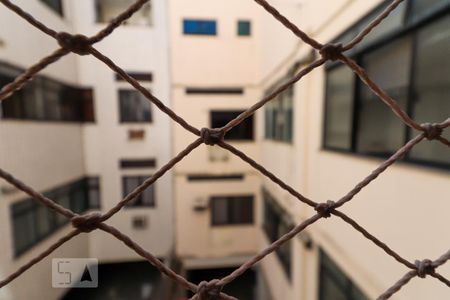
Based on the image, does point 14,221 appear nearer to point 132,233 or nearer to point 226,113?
point 132,233

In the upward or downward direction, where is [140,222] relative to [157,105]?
downward

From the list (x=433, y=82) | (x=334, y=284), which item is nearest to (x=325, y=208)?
(x=433, y=82)

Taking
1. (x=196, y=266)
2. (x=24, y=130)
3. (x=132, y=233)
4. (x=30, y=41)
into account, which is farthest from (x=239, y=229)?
(x=30, y=41)

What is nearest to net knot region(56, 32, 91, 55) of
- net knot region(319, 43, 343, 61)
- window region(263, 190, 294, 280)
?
net knot region(319, 43, 343, 61)

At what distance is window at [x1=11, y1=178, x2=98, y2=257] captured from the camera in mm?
3014

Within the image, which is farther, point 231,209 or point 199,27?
point 231,209

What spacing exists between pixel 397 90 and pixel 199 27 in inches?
166

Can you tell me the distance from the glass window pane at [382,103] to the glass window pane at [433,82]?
0.09 metres

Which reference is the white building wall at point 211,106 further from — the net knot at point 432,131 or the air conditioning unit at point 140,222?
the net knot at point 432,131

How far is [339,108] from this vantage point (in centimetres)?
209

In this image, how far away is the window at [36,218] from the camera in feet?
9.89

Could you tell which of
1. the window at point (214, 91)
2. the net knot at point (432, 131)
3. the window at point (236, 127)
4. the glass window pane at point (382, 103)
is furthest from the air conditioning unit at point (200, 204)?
the net knot at point (432, 131)

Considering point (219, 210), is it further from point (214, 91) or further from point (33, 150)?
point (33, 150)

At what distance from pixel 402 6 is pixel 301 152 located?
1683mm
